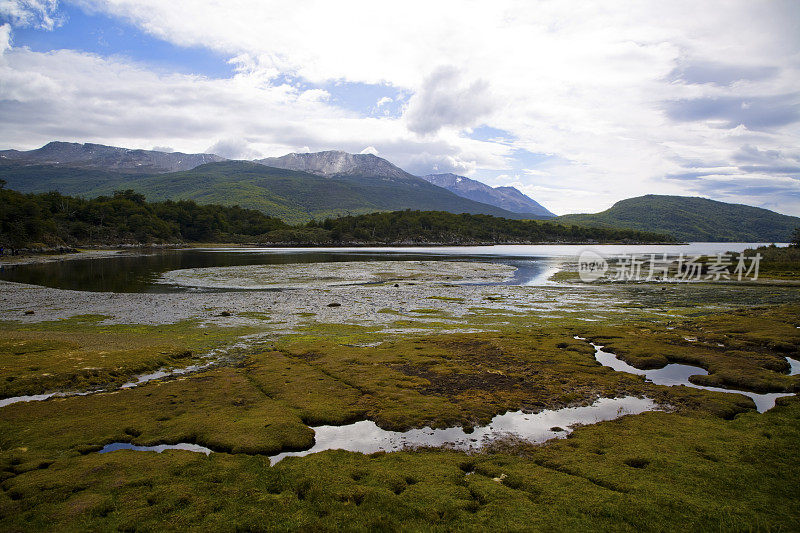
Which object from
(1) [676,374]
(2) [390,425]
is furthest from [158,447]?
(1) [676,374]

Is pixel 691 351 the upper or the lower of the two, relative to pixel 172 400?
upper

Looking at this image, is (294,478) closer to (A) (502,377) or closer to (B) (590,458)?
(B) (590,458)

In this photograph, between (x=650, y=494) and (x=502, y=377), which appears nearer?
(x=650, y=494)

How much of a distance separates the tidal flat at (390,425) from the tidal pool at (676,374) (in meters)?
0.35

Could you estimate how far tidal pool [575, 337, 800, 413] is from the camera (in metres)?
16.1

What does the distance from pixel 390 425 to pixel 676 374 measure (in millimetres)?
15316

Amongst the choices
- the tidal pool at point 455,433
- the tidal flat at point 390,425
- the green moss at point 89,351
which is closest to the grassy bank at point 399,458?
the tidal flat at point 390,425

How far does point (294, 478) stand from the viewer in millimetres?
9969

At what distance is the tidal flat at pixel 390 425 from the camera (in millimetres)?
8555

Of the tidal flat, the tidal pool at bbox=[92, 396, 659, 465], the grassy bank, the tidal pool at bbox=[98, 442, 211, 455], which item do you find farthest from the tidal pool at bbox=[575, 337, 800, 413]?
the tidal pool at bbox=[98, 442, 211, 455]

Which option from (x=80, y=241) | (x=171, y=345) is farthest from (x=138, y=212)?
(x=171, y=345)

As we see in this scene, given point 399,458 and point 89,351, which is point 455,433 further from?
point 89,351

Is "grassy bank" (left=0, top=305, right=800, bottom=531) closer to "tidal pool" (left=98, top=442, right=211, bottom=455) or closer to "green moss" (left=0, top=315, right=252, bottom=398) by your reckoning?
"tidal pool" (left=98, top=442, right=211, bottom=455)

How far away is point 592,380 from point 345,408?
36.9 ft
